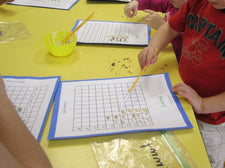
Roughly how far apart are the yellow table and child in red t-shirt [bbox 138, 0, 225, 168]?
5 cm

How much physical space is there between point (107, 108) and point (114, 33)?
1.44ft

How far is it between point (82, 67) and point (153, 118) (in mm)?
307

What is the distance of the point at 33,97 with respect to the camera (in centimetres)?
55

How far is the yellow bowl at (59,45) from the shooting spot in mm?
694

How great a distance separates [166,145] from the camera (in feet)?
1.45

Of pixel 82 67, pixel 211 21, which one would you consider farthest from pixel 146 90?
pixel 211 21

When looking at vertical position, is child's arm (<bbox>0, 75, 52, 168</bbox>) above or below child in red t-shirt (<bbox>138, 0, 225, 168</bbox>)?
above

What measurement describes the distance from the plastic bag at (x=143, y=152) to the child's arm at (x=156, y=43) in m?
0.29

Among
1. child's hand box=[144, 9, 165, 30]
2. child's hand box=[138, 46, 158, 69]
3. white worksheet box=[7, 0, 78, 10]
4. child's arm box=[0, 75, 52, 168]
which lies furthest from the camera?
white worksheet box=[7, 0, 78, 10]

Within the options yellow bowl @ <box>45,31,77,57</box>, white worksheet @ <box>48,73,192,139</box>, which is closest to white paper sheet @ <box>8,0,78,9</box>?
yellow bowl @ <box>45,31,77,57</box>

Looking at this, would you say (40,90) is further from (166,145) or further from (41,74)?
(166,145)

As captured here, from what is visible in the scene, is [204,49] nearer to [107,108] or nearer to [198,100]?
[198,100]

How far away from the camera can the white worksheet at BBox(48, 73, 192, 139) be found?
47cm

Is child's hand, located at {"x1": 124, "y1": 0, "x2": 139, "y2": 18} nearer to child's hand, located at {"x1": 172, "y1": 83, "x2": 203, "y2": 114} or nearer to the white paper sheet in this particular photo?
the white paper sheet
